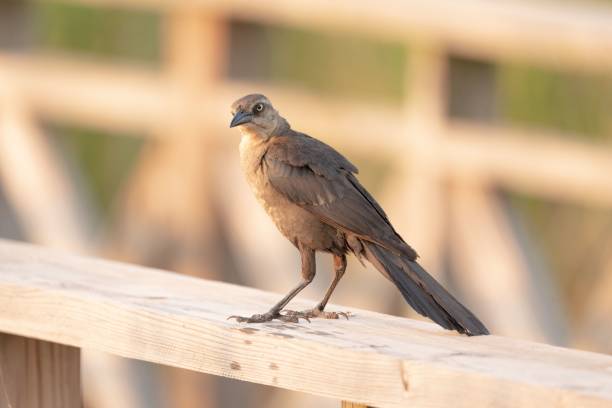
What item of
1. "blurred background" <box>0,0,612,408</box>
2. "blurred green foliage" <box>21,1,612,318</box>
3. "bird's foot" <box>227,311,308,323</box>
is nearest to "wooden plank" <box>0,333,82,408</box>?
"bird's foot" <box>227,311,308,323</box>

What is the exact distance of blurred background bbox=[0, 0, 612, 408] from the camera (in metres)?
4.61

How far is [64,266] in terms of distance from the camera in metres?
3.02

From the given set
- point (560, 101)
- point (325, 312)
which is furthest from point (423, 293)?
point (560, 101)

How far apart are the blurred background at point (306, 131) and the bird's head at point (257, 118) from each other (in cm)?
125

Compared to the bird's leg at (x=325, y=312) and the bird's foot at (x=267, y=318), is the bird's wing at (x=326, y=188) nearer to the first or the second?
the bird's leg at (x=325, y=312)

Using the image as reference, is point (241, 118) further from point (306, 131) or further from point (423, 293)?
point (306, 131)

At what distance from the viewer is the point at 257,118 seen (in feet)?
11.1

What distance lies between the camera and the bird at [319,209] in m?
2.99

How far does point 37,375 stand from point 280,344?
64 centimetres

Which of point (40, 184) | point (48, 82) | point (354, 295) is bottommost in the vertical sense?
point (354, 295)

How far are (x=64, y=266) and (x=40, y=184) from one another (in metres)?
2.41

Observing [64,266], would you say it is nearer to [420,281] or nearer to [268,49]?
[420,281]

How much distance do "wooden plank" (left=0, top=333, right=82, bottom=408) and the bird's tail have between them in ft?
2.35

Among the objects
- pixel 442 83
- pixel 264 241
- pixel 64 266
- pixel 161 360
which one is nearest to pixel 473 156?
pixel 442 83
